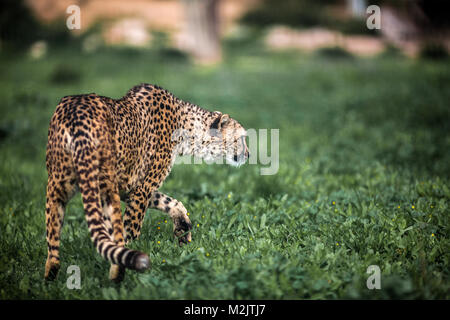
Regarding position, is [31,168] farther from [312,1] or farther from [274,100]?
[312,1]

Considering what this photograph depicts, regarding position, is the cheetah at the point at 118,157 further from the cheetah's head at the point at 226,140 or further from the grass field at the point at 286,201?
the grass field at the point at 286,201

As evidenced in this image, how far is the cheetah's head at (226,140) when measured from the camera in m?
5.06

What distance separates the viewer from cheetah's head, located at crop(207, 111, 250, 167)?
5062 mm

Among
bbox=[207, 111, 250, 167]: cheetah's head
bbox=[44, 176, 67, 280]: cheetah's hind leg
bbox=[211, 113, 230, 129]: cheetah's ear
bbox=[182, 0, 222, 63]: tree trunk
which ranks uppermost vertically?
bbox=[182, 0, 222, 63]: tree trunk

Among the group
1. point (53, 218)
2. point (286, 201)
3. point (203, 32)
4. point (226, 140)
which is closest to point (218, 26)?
point (203, 32)

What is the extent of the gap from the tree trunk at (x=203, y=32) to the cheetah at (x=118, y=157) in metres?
12.2

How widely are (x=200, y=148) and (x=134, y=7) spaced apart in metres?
18.5

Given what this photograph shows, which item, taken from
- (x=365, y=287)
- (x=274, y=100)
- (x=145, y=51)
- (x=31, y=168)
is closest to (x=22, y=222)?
(x=31, y=168)

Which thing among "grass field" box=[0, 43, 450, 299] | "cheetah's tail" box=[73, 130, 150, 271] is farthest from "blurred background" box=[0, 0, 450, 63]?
"cheetah's tail" box=[73, 130, 150, 271]

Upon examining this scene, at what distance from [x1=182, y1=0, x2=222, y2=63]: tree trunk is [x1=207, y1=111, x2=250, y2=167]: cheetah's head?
12086mm

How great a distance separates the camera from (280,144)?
884 centimetres

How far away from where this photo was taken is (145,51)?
17328mm

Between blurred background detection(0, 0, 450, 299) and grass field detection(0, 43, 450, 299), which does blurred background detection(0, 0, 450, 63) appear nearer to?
blurred background detection(0, 0, 450, 299)

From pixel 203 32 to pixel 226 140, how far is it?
12427 millimetres
